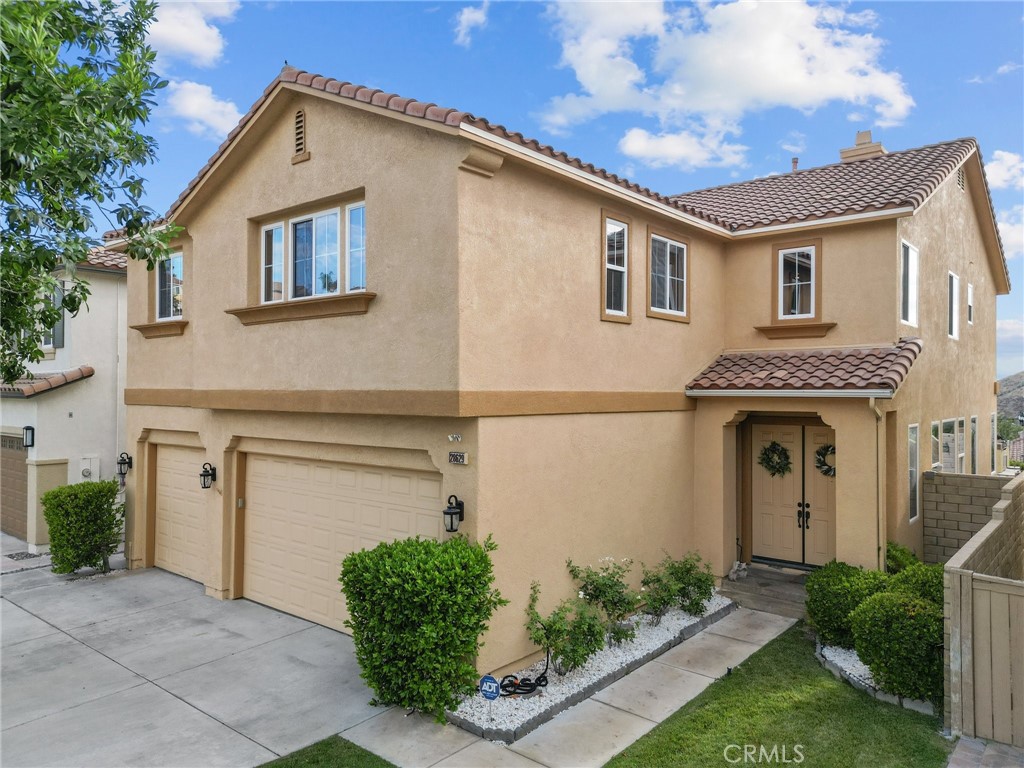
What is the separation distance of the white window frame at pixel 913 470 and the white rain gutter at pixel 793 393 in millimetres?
2618

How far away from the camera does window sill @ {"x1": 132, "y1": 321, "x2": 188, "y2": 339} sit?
38.4 ft

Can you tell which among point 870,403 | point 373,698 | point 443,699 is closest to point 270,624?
point 373,698

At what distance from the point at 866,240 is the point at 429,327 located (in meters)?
7.71

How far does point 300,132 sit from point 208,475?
224 inches

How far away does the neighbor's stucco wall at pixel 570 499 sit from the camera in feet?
24.6

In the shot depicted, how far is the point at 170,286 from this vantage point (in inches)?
481

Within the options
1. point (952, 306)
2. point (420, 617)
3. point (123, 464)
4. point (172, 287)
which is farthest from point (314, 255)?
point (952, 306)

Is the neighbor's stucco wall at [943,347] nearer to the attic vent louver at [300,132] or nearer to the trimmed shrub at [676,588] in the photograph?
the trimmed shrub at [676,588]

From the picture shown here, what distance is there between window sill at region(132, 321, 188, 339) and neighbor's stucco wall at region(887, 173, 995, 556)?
1210 cm

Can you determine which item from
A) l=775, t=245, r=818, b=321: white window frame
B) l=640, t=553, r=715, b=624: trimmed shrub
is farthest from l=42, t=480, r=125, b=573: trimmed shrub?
l=775, t=245, r=818, b=321: white window frame

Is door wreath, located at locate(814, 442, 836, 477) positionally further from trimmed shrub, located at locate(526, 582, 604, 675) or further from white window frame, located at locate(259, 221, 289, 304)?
white window frame, located at locate(259, 221, 289, 304)

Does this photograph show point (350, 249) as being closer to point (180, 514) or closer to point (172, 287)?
point (172, 287)

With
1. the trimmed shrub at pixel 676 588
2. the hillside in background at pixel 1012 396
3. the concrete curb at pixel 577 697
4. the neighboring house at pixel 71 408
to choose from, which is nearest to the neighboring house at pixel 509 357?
the trimmed shrub at pixel 676 588

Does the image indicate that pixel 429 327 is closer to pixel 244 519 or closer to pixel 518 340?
pixel 518 340
